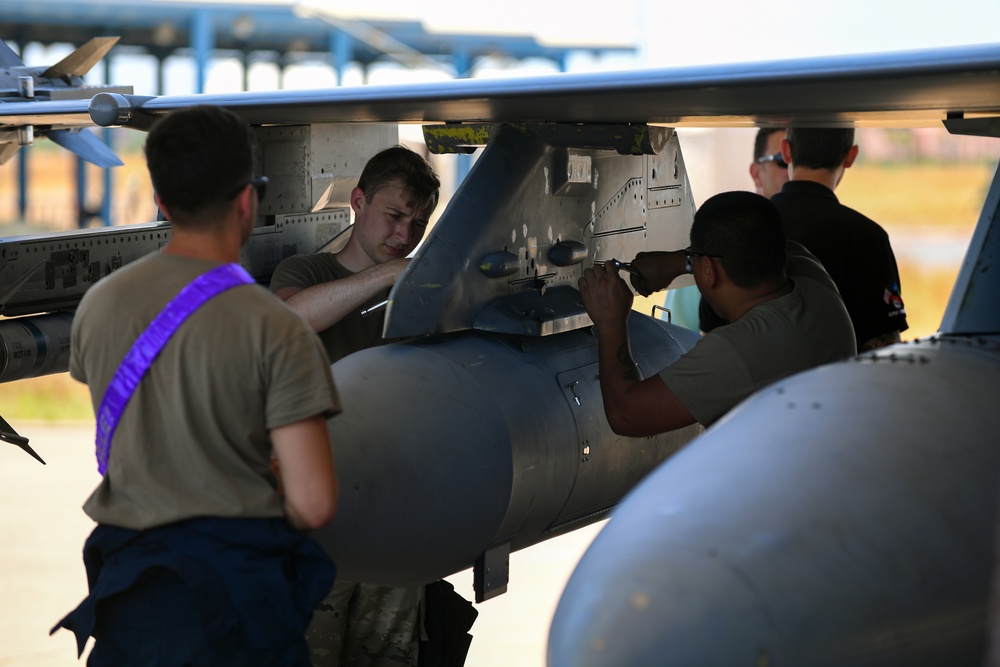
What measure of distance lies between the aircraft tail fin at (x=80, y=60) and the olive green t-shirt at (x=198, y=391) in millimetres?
3936

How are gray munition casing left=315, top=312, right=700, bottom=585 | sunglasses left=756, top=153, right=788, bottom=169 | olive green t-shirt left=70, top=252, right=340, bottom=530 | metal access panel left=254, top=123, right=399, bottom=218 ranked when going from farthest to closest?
sunglasses left=756, top=153, right=788, bottom=169 → metal access panel left=254, top=123, right=399, bottom=218 → gray munition casing left=315, top=312, right=700, bottom=585 → olive green t-shirt left=70, top=252, right=340, bottom=530

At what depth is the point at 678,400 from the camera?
3037 mm

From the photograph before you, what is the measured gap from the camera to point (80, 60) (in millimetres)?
5777

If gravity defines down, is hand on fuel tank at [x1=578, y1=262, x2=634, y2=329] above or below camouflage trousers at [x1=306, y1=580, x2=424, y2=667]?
above

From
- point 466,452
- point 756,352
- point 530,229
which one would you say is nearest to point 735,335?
point 756,352

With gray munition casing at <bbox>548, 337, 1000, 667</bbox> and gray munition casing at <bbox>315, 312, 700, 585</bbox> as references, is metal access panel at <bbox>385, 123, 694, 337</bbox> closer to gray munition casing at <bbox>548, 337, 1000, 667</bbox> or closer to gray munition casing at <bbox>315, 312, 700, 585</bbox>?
gray munition casing at <bbox>315, 312, 700, 585</bbox>

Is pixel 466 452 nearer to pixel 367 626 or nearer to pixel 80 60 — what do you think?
pixel 367 626

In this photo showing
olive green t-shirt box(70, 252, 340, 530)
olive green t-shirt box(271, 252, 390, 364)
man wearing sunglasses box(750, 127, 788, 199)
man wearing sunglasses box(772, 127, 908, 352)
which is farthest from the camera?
man wearing sunglasses box(750, 127, 788, 199)

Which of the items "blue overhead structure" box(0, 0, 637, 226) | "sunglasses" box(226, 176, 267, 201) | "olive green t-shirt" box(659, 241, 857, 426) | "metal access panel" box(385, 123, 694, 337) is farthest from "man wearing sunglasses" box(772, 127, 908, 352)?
"blue overhead structure" box(0, 0, 637, 226)

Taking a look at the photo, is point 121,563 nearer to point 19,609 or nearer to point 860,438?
point 860,438

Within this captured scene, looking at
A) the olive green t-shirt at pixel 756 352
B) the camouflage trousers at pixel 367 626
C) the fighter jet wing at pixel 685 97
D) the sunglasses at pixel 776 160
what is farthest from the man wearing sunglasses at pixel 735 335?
the sunglasses at pixel 776 160

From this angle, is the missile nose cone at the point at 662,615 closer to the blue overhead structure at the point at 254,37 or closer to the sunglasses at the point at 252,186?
the sunglasses at the point at 252,186

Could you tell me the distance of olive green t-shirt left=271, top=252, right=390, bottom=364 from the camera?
357cm

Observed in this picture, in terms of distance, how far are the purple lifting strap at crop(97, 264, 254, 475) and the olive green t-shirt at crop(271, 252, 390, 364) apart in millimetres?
1383
